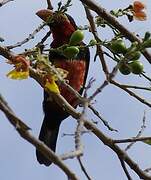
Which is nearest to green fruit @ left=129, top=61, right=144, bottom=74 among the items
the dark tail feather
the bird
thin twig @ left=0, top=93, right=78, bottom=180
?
thin twig @ left=0, top=93, right=78, bottom=180

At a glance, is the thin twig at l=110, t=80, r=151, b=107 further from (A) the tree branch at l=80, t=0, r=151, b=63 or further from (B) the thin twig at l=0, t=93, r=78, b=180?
(B) the thin twig at l=0, t=93, r=78, b=180

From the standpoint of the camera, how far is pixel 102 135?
8.05ft

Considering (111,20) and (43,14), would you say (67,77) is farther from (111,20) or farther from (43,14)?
(111,20)

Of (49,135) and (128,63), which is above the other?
(128,63)

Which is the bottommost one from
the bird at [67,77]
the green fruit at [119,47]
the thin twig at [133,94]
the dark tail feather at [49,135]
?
the dark tail feather at [49,135]

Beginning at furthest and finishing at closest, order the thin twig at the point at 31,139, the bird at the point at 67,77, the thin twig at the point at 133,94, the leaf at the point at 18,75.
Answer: the bird at the point at 67,77 → the thin twig at the point at 133,94 → the leaf at the point at 18,75 → the thin twig at the point at 31,139

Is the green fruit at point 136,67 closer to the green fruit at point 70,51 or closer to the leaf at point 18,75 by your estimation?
the green fruit at point 70,51

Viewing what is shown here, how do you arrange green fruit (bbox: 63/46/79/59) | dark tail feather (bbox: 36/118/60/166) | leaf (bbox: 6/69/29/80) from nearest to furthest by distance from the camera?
leaf (bbox: 6/69/29/80), green fruit (bbox: 63/46/79/59), dark tail feather (bbox: 36/118/60/166)

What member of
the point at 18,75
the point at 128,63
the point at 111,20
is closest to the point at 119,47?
the point at 128,63

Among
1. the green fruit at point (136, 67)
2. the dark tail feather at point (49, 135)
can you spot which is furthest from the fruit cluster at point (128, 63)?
the dark tail feather at point (49, 135)

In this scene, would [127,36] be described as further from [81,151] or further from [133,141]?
[81,151]

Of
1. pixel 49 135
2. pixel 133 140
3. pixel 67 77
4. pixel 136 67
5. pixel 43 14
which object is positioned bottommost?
pixel 49 135

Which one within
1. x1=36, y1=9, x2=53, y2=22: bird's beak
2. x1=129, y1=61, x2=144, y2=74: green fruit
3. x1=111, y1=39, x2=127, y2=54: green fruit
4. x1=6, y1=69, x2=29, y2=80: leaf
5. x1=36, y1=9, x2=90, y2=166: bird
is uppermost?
x1=36, y1=9, x2=53, y2=22: bird's beak

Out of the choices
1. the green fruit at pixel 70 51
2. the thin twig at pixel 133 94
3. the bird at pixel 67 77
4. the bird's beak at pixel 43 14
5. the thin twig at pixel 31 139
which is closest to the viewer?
the thin twig at pixel 31 139
